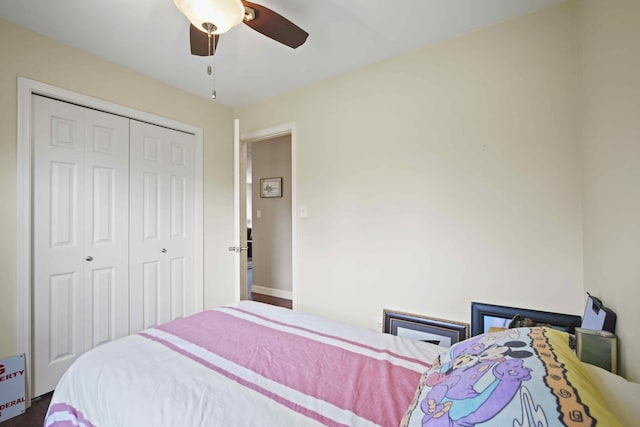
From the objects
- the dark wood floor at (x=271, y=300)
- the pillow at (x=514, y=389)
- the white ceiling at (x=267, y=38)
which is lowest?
the dark wood floor at (x=271, y=300)

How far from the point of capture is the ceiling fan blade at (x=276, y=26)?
136cm

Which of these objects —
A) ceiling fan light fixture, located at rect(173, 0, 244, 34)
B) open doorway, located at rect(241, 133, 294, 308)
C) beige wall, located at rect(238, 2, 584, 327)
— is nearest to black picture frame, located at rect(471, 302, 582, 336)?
beige wall, located at rect(238, 2, 584, 327)

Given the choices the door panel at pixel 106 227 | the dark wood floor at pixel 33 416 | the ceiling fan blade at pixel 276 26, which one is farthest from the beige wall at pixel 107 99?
the ceiling fan blade at pixel 276 26

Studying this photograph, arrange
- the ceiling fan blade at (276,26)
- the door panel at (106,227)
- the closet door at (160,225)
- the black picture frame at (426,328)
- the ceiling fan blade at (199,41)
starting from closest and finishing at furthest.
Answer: the ceiling fan blade at (276,26), the ceiling fan blade at (199,41), the black picture frame at (426,328), the door panel at (106,227), the closet door at (160,225)

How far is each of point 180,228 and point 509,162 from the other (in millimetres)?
2710

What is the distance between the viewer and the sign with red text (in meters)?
1.71

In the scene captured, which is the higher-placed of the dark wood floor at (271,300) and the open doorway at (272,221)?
the open doorway at (272,221)

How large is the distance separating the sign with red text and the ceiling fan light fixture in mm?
2260

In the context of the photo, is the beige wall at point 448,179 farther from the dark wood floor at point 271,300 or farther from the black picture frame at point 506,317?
the dark wood floor at point 271,300

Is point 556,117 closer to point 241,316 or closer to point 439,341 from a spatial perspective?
point 439,341

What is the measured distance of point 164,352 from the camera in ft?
3.94

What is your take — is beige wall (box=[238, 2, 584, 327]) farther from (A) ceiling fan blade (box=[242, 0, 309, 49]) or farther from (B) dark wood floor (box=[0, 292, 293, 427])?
(B) dark wood floor (box=[0, 292, 293, 427])

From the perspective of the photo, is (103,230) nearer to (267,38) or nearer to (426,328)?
(267,38)

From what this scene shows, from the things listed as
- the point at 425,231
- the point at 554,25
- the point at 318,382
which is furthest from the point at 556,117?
the point at 318,382
